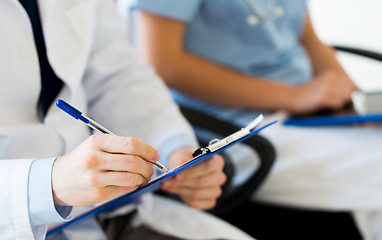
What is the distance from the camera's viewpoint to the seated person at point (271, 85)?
0.87 meters

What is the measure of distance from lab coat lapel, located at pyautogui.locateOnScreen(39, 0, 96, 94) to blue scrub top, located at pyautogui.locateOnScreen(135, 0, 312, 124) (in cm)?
23

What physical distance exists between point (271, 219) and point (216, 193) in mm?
329

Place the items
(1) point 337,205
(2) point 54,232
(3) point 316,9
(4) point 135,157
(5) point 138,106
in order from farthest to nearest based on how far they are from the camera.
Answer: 1. (3) point 316,9
2. (1) point 337,205
3. (5) point 138,106
4. (2) point 54,232
5. (4) point 135,157

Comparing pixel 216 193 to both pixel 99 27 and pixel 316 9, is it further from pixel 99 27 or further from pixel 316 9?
pixel 316 9

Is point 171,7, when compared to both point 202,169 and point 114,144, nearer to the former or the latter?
point 202,169

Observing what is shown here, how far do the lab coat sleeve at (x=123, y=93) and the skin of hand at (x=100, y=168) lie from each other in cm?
24

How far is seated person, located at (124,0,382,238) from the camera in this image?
866mm

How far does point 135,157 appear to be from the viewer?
1.37ft

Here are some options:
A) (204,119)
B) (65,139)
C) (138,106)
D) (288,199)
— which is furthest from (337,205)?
(65,139)

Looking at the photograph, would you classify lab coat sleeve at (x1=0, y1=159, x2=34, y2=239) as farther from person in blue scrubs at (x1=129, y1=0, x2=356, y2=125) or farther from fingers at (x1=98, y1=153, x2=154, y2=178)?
person in blue scrubs at (x1=129, y1=0, x2=356, y2=125)

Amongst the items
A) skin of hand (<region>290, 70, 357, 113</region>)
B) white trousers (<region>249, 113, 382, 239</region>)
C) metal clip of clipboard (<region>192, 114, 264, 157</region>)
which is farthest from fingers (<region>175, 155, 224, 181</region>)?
skin of hand (<region>290, 70, 357, 113</region>)

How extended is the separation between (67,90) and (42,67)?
48mm

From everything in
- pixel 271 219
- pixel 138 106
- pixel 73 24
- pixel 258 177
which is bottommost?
pixel 271 219

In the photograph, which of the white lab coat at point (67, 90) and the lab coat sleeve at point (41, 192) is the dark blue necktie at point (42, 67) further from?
the lab coat sleeve at point (41, 192)
